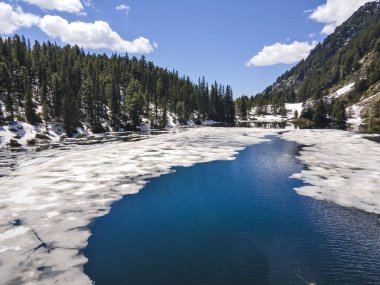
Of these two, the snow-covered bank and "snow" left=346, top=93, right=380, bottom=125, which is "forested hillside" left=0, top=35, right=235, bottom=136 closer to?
"snow" left=346, top=93, right=380, bottom=125

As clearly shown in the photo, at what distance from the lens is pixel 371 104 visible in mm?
146500

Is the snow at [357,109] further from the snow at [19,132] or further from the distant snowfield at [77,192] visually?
the snow at [19,132]

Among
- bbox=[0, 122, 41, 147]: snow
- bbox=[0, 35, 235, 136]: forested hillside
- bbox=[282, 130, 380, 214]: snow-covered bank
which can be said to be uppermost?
bbox=[0, 35, 235, 136]: forested hillside

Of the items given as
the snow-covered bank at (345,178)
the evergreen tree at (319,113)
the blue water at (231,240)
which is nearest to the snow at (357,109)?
the evergreen tree at (319,113)

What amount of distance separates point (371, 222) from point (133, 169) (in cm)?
2625

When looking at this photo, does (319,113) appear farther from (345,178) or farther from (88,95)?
(345,178)

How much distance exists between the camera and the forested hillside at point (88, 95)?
291 ft

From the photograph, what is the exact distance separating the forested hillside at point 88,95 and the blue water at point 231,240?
70.5 meters

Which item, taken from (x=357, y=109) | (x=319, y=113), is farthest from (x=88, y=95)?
(x=357, y=109)

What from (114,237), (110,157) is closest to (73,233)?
(114,237)

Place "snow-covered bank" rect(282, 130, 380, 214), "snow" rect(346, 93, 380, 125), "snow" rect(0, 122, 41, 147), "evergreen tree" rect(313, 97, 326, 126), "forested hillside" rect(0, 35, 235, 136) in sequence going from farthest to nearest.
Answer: "evergreen tree" rect(313, 97, 326, 126) → "snow" rect(346, 93, 380, 125) → "forested hillside" rect(0, 35, 235, 136) → "snow" rect(0, 122, 41, 147) → "snow-covered bank" rect(282, 130, 380, 214)

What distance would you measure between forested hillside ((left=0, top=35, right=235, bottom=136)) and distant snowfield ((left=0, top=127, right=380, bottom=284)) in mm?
51419

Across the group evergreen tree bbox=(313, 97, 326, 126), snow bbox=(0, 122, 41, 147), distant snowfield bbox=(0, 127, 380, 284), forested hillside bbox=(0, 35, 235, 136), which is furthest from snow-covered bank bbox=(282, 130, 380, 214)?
evergreen tree bbox=(313, 97, 326, 126)

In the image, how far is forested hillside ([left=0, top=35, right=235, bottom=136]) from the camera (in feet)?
291
